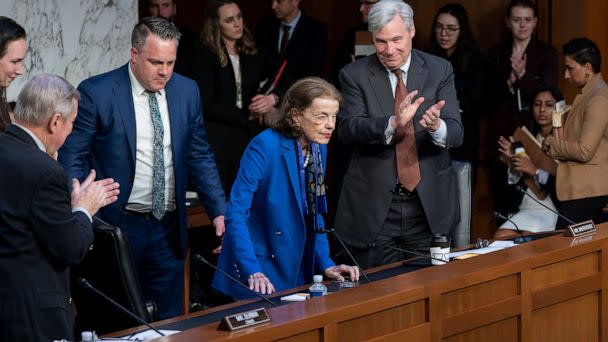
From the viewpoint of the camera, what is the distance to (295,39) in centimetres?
727

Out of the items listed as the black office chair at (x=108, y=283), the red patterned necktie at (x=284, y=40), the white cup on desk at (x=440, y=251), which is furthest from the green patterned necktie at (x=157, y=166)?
the red patterned necktie at (x=284, y=40)

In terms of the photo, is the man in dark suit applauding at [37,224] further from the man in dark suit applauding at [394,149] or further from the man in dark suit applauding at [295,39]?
the man in dark suit applauding at [295,39]

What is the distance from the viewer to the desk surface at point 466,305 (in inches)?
137

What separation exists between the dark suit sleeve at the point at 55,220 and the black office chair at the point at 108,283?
411 mm

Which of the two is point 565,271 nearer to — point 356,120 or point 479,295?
point 479,295

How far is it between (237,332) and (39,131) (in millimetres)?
823

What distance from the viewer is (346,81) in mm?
5023

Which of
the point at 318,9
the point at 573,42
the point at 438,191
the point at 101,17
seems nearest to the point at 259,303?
the point at 438,191

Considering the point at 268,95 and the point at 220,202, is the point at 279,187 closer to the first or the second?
the point at 220,202

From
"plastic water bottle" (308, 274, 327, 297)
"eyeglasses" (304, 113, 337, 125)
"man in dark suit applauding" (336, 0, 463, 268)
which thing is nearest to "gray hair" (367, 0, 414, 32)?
"man in dark suit applauding" (336, 0, 463, 268)

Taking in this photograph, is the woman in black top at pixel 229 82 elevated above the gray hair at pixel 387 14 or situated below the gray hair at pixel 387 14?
below

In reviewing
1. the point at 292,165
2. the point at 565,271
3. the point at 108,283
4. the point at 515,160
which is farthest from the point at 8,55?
the point at 515,160

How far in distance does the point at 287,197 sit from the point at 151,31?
792mm

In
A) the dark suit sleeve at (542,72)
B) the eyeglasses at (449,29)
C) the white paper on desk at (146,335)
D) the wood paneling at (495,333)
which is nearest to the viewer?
the white paper on desk at (146,335)
